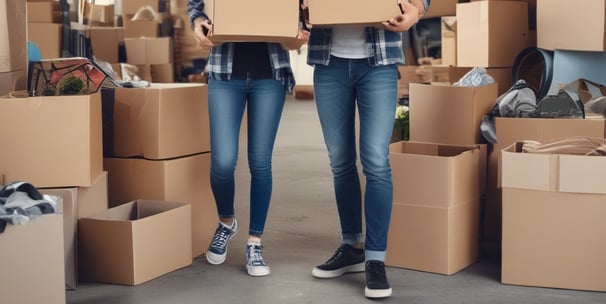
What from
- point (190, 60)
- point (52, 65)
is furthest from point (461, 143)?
point (190, 60)

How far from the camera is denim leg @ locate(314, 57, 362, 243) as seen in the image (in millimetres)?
2824

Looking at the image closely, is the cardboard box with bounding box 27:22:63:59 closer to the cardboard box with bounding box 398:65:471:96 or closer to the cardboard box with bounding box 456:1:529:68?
the cardboard box with bounding box 398:65:471:96

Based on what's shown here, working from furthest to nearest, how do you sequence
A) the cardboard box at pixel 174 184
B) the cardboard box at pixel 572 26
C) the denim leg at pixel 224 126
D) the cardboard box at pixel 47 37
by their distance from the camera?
the cardboard box at pixel 47 37, the cardboard box at pixel 572 26, the cardboard box at pixel 174 184, the denim leg at pixel 224 126

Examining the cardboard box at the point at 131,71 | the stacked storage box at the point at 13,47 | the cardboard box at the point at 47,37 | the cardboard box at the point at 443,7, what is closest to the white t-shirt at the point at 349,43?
the stacked storage box at the point at 13,47

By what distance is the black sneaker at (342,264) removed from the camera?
3.04 metres

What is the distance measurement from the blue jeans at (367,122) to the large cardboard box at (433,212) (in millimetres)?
257

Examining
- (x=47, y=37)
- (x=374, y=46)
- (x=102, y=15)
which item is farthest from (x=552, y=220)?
(x=102, y=15)

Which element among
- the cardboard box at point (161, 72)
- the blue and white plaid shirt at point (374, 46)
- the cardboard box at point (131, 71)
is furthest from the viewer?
the cardboard box at point (161, 72)

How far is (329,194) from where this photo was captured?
467cm

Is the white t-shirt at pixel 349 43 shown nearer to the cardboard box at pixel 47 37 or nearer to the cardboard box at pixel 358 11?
the cardboard box at pixel 358 11

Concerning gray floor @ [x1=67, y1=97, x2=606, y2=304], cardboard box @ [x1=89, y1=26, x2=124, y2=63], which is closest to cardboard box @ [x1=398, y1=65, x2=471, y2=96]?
gray floor @ [x1=67, y1=97, x2=606, y2=304]

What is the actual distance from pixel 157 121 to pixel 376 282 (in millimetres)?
953

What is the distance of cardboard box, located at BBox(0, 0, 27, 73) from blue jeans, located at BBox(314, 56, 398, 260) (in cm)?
106

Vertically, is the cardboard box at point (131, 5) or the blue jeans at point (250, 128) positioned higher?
the cardboard box at point (131, 5)
